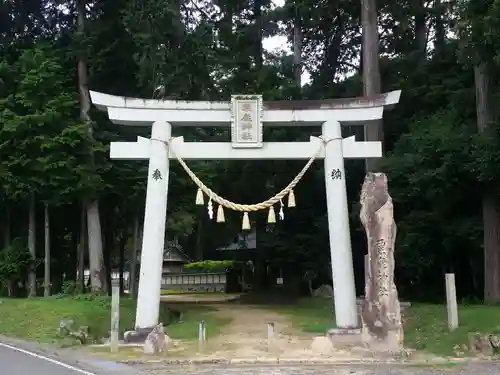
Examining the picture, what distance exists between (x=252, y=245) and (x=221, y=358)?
20.8 meters

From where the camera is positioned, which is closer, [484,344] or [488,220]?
[484,344]

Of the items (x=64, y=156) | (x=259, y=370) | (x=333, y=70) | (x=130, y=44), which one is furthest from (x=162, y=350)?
(x=333, y=70)

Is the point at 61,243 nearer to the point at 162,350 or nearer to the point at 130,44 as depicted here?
the point at 130,44

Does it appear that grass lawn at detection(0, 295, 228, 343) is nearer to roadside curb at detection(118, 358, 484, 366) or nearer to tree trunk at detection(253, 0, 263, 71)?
roadside curb at detection(118, 358, 484, 366)

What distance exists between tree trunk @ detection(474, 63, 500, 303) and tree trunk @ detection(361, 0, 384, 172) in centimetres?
334

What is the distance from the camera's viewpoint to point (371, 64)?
66.7 feet

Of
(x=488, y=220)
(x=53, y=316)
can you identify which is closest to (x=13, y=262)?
(x=53, y=316)

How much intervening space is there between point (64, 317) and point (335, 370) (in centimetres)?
805

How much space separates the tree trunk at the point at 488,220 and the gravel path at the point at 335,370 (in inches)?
293

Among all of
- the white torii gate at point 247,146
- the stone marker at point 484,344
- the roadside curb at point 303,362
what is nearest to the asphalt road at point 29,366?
the roadside curb at point 303,362

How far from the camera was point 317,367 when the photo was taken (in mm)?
10438

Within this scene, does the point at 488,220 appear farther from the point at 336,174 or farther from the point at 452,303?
the point at 336,174

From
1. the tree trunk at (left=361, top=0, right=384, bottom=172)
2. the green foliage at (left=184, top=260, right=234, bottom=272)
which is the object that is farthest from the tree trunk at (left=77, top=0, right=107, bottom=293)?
the green foliage at (left=184, top=260, right=234, bottom=272)

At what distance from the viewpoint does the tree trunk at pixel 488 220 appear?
56.4 feet
